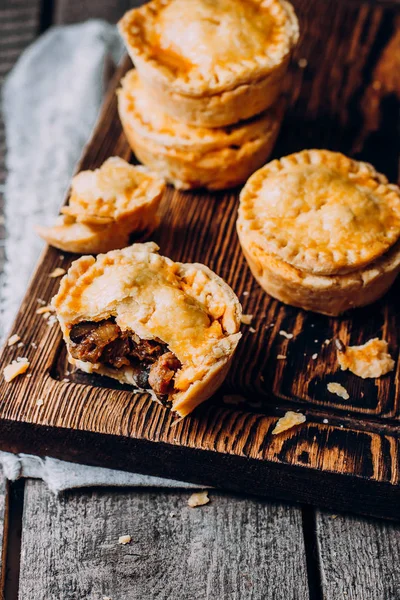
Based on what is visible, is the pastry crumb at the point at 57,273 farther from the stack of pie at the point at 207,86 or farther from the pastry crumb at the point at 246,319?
the pastry crumb at the point at 246,319

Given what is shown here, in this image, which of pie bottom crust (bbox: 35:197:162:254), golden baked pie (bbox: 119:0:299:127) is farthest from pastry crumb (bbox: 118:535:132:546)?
golden baked pie (bbox: 119:0:299:127)

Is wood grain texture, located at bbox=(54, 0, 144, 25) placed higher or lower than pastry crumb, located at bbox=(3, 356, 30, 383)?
higher

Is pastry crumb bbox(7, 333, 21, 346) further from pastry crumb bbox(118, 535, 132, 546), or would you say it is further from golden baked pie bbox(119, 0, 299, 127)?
golden baked pie bbox(119, 0, 299, 127)

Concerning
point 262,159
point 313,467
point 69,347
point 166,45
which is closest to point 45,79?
point 166,45

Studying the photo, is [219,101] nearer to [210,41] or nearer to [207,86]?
[207,86]

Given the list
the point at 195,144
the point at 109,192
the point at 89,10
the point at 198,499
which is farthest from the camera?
the point at 89,10

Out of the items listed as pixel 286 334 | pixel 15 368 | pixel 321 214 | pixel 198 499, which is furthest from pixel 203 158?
pixel 198 499
